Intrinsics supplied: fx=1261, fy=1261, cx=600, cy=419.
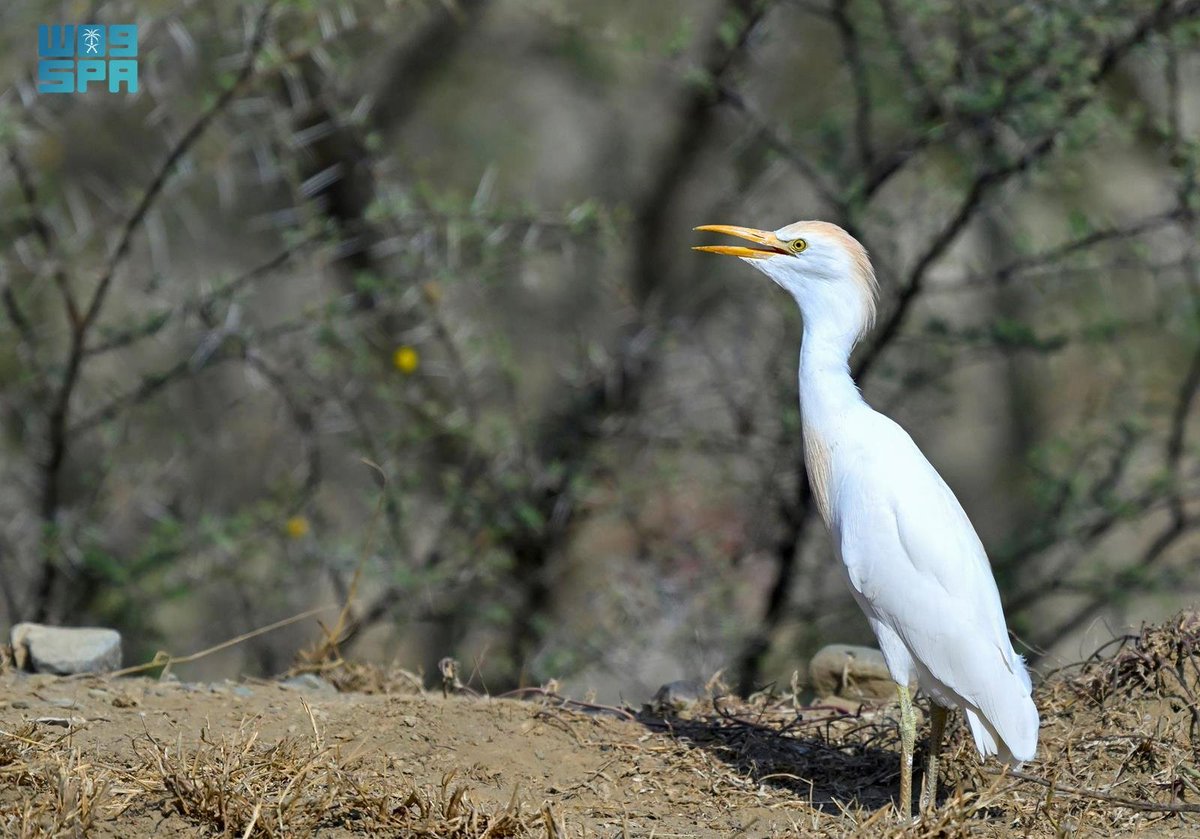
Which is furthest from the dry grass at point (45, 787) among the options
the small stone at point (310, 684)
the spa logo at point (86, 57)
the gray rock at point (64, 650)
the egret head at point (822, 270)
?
the spa logo at point (86, 57)

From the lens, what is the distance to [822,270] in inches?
138

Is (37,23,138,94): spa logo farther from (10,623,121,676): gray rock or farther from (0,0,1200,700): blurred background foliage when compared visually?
(10,623,121,676): gray rock

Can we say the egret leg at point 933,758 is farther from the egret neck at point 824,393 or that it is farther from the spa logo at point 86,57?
the spa logo at point 86,57

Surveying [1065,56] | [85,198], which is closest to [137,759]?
[1065,56]

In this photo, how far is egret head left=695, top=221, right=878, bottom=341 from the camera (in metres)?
3.49

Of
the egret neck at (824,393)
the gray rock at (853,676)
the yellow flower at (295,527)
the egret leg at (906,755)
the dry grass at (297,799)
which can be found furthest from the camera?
the yellow flower at (295,527)

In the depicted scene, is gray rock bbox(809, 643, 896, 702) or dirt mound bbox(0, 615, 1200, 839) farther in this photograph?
gray rock bbox(809, 643, 896, 702)

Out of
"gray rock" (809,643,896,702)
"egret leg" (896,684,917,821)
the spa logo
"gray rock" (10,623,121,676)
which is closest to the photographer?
"egret leg" (896,684,917,821)

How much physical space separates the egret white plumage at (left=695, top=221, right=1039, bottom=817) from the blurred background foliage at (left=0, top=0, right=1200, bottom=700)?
1949 mm

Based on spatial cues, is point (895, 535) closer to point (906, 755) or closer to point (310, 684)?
point (906, 755)

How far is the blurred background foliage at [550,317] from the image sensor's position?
541 centimetres

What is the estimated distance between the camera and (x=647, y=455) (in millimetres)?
6383

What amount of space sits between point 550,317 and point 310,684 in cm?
403

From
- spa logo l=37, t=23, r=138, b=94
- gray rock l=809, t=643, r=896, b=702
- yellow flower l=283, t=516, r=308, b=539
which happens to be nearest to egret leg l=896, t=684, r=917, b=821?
gray rock l=809, t=643, r=896, b=702
